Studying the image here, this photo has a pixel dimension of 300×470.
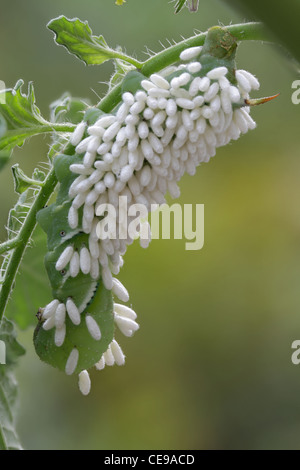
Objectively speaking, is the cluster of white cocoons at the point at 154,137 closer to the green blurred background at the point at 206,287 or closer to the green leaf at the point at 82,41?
the green leaf at the point at 82,41

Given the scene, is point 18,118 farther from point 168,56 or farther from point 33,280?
point 33,280

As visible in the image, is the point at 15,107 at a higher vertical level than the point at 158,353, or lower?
higher

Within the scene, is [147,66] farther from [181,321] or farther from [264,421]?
[264,421]

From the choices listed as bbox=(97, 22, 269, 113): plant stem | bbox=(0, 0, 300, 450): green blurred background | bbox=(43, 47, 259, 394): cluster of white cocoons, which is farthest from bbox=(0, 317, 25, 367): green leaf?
bbox=(0, 0, 300, 450): green blurred background

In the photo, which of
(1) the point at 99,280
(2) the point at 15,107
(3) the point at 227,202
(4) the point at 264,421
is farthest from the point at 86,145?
(4) the point at 264,421

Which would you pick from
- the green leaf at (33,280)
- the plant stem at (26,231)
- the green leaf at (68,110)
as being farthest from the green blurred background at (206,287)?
the plant stem at (26,231)

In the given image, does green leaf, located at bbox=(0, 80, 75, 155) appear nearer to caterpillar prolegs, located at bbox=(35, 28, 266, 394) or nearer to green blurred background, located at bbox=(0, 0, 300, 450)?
caterpillar prolegs, located at bbox=(35, 28, 266, 394)
